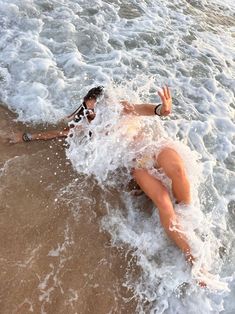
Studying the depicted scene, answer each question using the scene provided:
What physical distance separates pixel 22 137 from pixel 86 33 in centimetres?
300

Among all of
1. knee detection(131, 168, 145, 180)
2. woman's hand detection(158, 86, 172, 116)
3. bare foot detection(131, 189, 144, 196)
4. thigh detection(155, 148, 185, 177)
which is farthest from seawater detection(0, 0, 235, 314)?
woman's hand detection(158, 86, 172, 116)

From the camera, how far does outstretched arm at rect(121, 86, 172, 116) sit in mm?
4844

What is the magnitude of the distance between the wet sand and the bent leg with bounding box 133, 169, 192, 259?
0.48 metres

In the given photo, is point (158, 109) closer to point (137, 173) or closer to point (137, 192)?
point (137, 173)

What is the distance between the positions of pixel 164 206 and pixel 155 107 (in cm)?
117

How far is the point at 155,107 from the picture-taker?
5.09m

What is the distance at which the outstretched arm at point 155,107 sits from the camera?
191 inches

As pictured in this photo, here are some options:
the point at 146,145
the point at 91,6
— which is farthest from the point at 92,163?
the point at 91,6

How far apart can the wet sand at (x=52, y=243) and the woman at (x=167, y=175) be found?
1.63 ft

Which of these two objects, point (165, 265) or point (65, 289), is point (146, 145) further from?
point (65, 289)

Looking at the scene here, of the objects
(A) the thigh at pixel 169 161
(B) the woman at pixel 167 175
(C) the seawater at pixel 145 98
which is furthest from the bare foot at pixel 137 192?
(A) the thigh at pixel 169 161

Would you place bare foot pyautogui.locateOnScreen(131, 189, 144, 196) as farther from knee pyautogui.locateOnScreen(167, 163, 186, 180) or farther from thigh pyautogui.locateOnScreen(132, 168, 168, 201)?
knee pyautogui.locateOnScreen(167, 163, 186, 180)

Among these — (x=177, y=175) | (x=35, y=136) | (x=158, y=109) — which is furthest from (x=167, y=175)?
(x=35, y=136)

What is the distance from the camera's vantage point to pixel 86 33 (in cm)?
773
